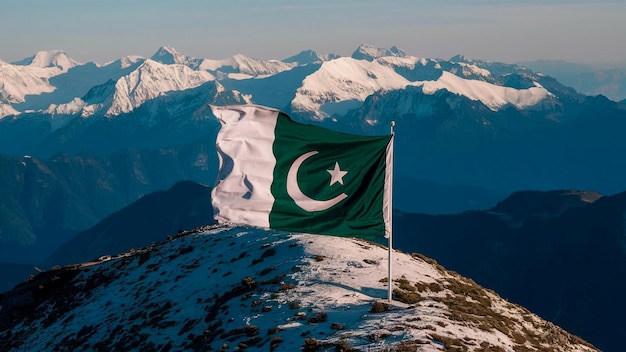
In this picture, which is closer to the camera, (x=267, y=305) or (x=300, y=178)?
(x=300, y=178)

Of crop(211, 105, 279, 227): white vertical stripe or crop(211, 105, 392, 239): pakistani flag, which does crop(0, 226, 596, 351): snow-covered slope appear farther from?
crop(211, 105, 279, 227): white vertical stripe

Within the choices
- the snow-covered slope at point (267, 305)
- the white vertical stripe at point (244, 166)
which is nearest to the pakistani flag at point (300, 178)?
the white vertical stripe at point (244, 166)

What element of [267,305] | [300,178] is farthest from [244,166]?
[267,305]

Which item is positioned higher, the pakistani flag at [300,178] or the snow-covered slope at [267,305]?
the pakistani flag at [300,178]

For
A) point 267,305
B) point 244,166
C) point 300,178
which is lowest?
point 267,305

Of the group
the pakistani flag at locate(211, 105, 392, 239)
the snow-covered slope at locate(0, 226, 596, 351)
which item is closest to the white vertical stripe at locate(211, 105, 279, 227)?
the pakistani flag at locate(211, 105, 392, 239)

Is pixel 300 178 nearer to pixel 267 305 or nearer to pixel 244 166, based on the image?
pixel 244 166

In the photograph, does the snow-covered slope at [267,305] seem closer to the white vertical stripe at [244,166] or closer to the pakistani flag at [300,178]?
the pakistani flag at [300,178]
